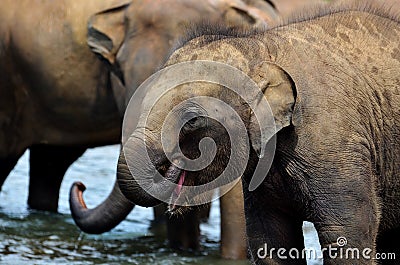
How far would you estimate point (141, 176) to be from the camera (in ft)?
13.8

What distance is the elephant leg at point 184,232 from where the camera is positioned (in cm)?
711

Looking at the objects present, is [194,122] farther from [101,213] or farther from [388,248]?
[101,213]

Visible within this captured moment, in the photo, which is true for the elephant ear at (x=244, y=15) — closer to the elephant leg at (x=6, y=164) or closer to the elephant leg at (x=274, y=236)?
Answer: the elephant leg at (x=6, y=164)

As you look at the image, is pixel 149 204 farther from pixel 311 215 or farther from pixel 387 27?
pixel 387 27

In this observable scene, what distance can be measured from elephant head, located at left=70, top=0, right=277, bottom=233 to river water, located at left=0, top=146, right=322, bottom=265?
24 centimetres

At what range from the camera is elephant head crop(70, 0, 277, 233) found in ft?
22.2

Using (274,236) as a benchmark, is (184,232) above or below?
above

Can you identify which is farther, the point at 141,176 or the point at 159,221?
the point at 159,221

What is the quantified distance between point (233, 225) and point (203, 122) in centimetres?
242

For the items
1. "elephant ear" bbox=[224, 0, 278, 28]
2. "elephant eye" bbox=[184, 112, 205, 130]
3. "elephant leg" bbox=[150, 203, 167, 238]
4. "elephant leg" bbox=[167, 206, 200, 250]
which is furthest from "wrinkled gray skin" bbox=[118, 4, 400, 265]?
"elephant leg" bbox=[150, 203, 167, 238]

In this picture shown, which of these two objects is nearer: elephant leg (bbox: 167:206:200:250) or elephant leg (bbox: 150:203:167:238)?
elephant leg (bbox: 167:206:200:250)

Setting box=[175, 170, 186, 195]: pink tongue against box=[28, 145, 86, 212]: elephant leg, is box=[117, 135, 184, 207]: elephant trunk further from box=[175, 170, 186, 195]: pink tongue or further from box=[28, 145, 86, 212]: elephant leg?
box=[28, 145, 86, 212]: elephant leg

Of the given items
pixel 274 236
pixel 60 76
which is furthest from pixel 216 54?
pixel 60 76

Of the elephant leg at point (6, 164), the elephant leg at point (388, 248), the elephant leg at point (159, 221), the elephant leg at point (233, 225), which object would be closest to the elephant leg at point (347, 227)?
the elephant leg at point (388, 248)
